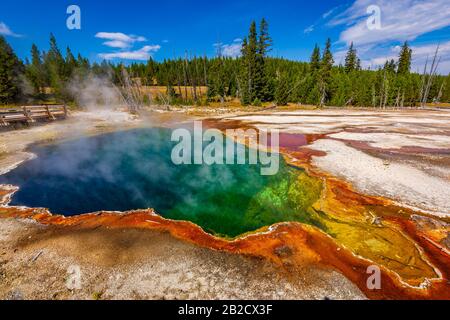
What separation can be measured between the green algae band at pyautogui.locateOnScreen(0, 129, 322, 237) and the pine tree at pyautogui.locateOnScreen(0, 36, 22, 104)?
41.3 metres

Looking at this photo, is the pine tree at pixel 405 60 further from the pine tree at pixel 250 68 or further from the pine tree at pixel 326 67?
the pine tree at pixel 250 68

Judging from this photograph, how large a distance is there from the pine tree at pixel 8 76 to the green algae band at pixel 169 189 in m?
41.3

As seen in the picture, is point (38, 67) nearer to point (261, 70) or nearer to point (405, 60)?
point (261, 70)

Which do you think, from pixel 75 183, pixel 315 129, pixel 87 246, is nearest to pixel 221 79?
pixel 315 129

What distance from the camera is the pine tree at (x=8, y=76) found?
43281 mm

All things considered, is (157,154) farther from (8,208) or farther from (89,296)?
(89,296)

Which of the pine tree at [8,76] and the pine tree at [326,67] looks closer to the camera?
the pine tree at [8,76]

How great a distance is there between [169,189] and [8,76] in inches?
2139

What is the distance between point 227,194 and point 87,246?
594 cm

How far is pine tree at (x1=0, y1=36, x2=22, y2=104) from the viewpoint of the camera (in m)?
43.3

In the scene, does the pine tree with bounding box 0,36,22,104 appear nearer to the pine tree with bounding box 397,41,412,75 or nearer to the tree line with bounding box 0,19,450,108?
the tree line with bounding box 0,19,450,108

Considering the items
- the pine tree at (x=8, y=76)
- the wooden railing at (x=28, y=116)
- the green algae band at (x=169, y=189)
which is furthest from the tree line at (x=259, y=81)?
the green algae band at (x=169, y=189)

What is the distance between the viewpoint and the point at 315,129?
23.0m

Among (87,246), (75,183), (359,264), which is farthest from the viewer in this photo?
(75,183)
